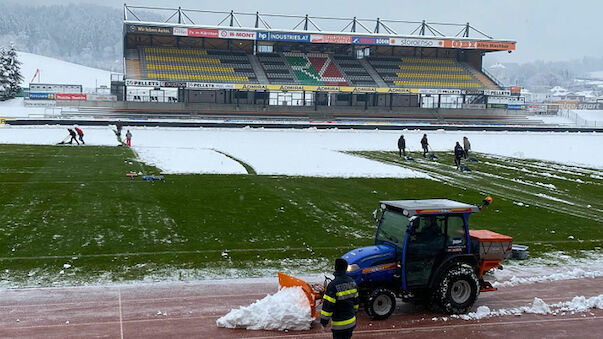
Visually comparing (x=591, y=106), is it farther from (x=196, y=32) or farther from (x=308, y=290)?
(x=308, y=290)

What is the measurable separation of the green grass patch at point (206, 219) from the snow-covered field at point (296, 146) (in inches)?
97.2

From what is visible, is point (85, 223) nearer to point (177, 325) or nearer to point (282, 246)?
point (282, 246)

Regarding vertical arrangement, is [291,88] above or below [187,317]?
above

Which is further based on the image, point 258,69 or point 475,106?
point 475,106

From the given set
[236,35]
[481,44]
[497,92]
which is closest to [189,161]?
[236,35]

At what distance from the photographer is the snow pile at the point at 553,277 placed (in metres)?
11.4

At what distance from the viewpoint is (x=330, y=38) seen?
69.3 meters

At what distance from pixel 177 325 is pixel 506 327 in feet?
18.0

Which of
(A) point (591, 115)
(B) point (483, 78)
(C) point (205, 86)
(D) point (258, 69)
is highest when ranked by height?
(D) point (258, 69)

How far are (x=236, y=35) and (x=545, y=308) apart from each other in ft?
201

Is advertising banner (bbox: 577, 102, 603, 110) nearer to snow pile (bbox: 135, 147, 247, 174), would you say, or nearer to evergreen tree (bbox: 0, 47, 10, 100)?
snow pile (bbox: 135, 147, 247, 174)

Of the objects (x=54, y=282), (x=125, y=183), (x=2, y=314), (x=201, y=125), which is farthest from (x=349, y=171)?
(x=201, y=125)

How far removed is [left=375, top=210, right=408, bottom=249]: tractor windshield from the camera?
891 cm

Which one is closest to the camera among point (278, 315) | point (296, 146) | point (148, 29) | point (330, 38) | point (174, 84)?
point (278, 315)
